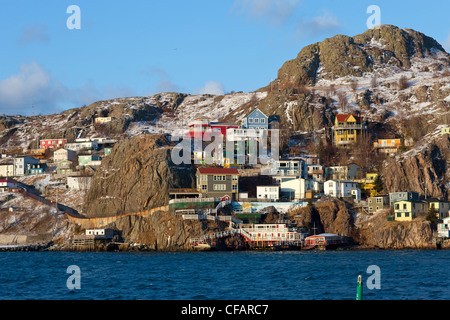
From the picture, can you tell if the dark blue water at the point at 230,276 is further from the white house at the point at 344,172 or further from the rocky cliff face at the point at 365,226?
the white house at the point at 344,172

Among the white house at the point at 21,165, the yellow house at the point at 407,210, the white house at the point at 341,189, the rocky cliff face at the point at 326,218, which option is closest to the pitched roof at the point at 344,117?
the white house at the point at 341,189

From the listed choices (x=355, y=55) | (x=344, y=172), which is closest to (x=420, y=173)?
(x=344, y=172)

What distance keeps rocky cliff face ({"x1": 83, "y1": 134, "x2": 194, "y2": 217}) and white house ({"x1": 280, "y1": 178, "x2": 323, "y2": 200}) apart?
15537 mm

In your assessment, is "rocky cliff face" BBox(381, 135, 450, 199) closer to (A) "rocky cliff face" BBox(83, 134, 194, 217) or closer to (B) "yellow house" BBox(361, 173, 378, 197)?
(B) "yellow house" BBox(361, 173, 378, 197)

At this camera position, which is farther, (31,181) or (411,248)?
(31,181)

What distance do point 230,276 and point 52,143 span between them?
11780 cm

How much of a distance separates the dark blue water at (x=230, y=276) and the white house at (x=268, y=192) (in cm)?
2373

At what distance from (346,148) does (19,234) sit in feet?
211

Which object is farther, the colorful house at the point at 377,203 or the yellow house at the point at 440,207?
the colorful house at the point at 377,203

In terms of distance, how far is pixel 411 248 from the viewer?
89.4m

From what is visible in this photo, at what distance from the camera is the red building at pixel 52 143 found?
532 feet
